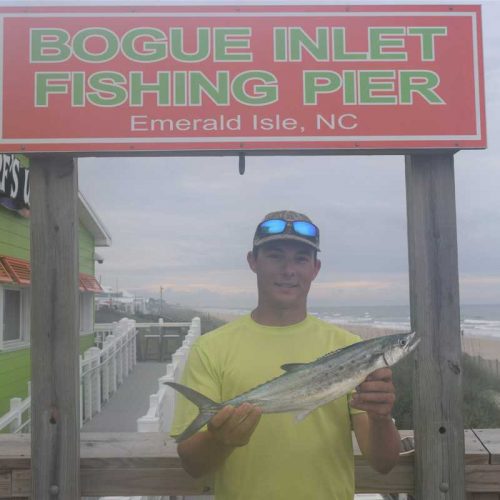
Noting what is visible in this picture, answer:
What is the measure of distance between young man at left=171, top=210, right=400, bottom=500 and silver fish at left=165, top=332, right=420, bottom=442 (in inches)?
2.0

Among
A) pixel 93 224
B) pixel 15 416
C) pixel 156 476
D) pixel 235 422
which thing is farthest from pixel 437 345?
pixel 93 224

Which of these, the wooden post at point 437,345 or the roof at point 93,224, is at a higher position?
the roof at point 93,224

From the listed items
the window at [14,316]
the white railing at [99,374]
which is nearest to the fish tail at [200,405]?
the white railing at [99,374]

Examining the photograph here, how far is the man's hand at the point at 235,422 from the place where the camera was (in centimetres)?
205

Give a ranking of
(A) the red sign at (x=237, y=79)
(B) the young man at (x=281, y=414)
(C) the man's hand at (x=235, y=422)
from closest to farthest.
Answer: (C) the man's hand at (x=235, y=422)
(B) the young man at (x=281, y=414)
(A) the red sign at (x=237, y=79)

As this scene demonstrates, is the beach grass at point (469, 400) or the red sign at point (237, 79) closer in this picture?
the red sign at point (237, 79)

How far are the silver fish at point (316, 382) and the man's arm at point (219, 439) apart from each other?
0.14 feet

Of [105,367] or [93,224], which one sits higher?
[93,224]

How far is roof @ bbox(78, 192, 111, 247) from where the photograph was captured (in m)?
11.0

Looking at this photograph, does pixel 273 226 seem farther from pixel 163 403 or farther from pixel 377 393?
pixel 163 403

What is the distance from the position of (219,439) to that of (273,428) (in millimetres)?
279

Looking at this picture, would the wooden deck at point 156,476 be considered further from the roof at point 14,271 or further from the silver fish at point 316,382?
the roof at point 14,271

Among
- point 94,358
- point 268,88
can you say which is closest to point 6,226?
point 94,358

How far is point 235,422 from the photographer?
2049mm
